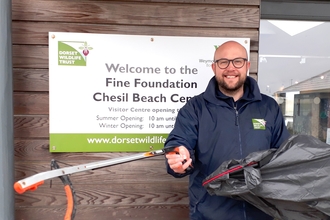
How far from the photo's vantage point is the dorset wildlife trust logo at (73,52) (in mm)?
2180

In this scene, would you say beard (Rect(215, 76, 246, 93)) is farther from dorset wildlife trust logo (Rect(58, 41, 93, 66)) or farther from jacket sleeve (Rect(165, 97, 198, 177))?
dorset wildlife trust logo (Rect(58, 41, 93, 66))

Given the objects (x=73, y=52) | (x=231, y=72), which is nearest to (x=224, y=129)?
(x=231, y=72)

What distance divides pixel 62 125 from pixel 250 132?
4.41ft

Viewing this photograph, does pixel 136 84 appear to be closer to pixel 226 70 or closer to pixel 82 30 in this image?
pixel 82 30

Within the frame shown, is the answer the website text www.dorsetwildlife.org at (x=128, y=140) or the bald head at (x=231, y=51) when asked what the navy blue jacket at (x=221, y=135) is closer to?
the bald head at (x=231, y=51)

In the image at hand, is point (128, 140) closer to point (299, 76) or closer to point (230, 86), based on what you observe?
point (230, 86)

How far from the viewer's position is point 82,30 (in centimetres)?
221

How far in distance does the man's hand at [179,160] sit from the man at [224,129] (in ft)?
0.31

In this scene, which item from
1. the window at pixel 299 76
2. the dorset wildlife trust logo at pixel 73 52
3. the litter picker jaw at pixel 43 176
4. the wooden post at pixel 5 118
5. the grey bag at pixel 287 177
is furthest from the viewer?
the window at pixel 299 76

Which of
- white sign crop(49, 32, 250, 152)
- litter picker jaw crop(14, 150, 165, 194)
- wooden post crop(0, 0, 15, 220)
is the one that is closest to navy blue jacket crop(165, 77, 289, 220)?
litter picker jaw crop(14, 150, 165, 194)

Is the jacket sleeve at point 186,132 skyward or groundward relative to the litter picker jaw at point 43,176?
skyward

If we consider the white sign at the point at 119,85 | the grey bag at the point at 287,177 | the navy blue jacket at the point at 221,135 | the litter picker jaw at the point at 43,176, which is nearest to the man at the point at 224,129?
the navy blue jacket at the point at 221,135

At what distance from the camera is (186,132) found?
171 cm

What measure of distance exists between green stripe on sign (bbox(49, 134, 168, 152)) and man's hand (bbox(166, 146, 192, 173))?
2.52ft
